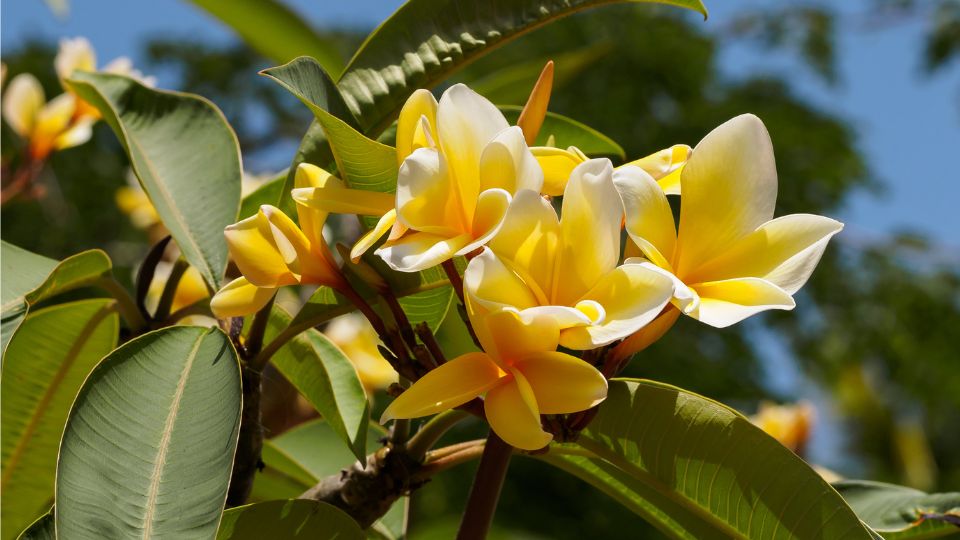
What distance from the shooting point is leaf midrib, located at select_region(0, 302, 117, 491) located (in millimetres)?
863

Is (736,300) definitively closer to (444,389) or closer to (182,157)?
(444,389)

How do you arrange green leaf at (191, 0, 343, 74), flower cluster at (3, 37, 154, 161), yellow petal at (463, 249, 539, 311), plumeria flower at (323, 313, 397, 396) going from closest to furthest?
yellow petal at (463, 249, 539, 311) → flower cluster at (3, 37, 154, 161) → plumeria flower at (323, 313, 397, 396) → green leaf at (191, 0, 343, 74)

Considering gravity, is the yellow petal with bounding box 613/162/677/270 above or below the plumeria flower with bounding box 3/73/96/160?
above

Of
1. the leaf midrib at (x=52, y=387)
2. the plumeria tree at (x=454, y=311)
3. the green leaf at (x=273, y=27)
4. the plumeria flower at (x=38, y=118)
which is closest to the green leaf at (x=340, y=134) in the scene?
the plumeria tree at (x=454, y=311)

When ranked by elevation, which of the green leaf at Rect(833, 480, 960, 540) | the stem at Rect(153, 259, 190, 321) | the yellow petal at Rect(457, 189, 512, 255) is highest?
the yellow petal at Rect(457, 189, 512, 255)

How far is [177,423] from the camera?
0.58m

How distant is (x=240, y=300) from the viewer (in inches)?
24.5

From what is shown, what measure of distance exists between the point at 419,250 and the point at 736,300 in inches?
6.8

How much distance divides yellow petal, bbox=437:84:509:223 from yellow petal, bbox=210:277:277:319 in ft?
0.51

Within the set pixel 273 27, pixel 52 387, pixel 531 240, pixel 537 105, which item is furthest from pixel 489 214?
pixel 273 27

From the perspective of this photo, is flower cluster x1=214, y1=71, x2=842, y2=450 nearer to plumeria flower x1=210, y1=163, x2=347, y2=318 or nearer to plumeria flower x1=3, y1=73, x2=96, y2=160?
plumeria flower x1=210, y1=163, x2=347, y2=318

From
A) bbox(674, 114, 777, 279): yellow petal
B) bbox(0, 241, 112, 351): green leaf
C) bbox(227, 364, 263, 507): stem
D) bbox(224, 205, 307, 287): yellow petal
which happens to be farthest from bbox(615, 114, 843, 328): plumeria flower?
bbox(0, 241, 112, 351): green leaf

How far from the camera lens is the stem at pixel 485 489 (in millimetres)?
625

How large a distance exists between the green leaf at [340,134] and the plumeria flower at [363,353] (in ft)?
2.93
